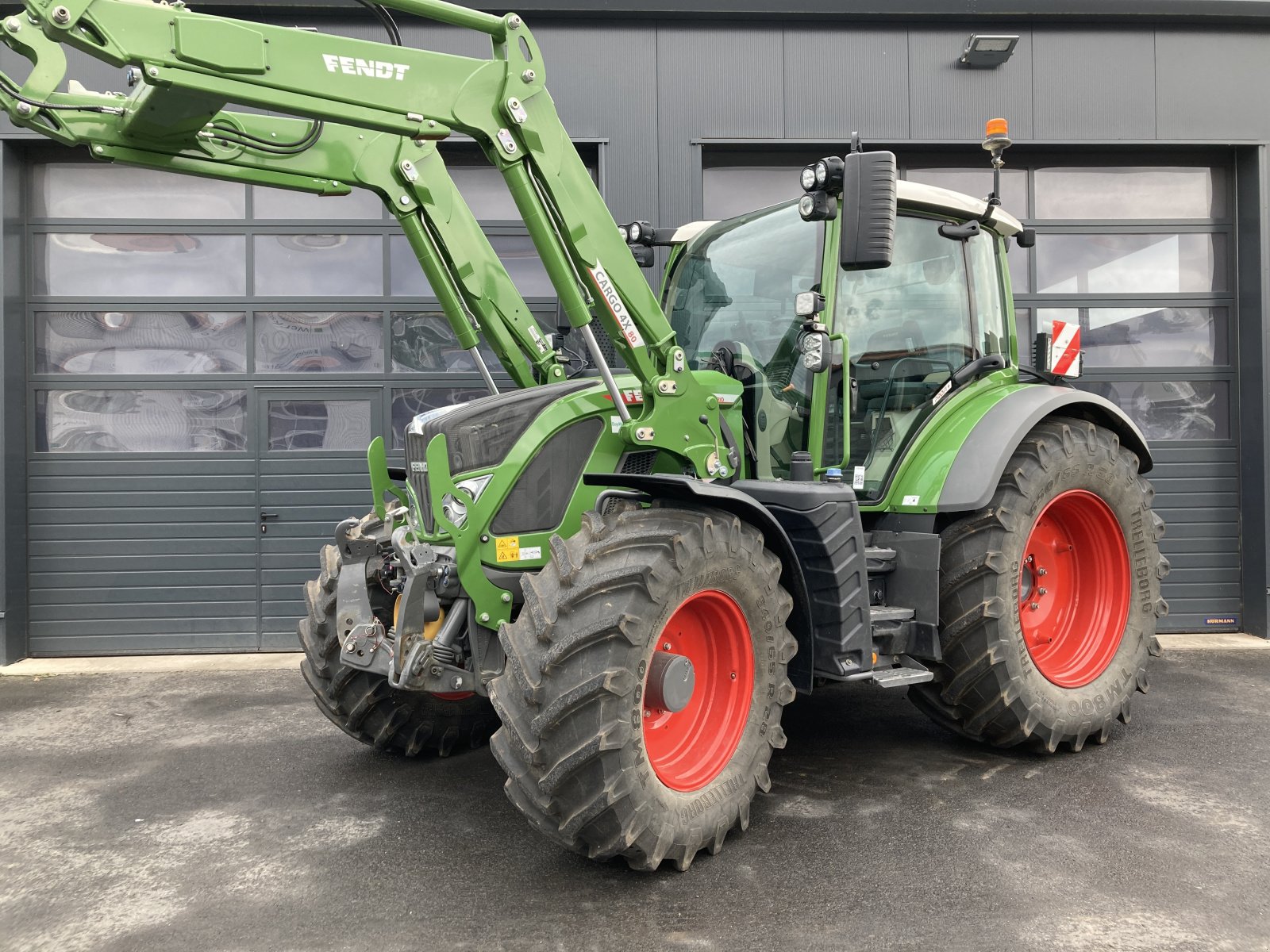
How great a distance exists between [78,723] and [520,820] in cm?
308

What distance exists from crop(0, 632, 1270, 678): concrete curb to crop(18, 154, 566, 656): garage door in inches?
4.2

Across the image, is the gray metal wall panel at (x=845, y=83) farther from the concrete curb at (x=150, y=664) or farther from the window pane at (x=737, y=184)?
the concrete curb at (x=150, y=664)

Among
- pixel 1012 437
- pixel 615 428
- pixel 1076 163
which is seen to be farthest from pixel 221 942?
pixel 1076 163

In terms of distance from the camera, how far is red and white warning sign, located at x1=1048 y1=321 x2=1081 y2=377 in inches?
200

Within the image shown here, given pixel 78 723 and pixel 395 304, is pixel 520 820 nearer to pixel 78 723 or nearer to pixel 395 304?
pixel 78 723

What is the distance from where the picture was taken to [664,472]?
12.5 feet

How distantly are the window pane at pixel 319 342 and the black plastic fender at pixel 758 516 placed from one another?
158 inches

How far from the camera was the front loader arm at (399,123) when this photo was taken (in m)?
2.70

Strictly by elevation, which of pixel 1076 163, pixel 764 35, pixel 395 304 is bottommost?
pixel 395 304

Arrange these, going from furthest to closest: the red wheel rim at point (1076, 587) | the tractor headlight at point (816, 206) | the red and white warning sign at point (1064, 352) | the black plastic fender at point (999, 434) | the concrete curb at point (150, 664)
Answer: the concrete curb at point (150, 664) → the red and white warning sign at point (1064, 352) → the red wheel rim at point (1076, 587) → the black plastic fender at point (999, 434) → the tractor headlight at point (816, 206)

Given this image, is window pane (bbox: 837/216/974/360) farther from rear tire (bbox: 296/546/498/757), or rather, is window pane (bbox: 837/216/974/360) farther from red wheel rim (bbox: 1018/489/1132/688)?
rear tire (bbox: 296/546/498/757)

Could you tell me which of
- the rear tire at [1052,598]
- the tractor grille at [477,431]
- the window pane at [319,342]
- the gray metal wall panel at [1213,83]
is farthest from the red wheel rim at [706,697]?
the gray metal wall panel at [1213,83]

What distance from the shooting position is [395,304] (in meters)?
6.98

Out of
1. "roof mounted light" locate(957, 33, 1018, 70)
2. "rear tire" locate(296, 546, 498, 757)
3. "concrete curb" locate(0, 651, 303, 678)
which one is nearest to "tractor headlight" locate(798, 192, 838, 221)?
"rear tire" locate(296, 546, 498, 757)
